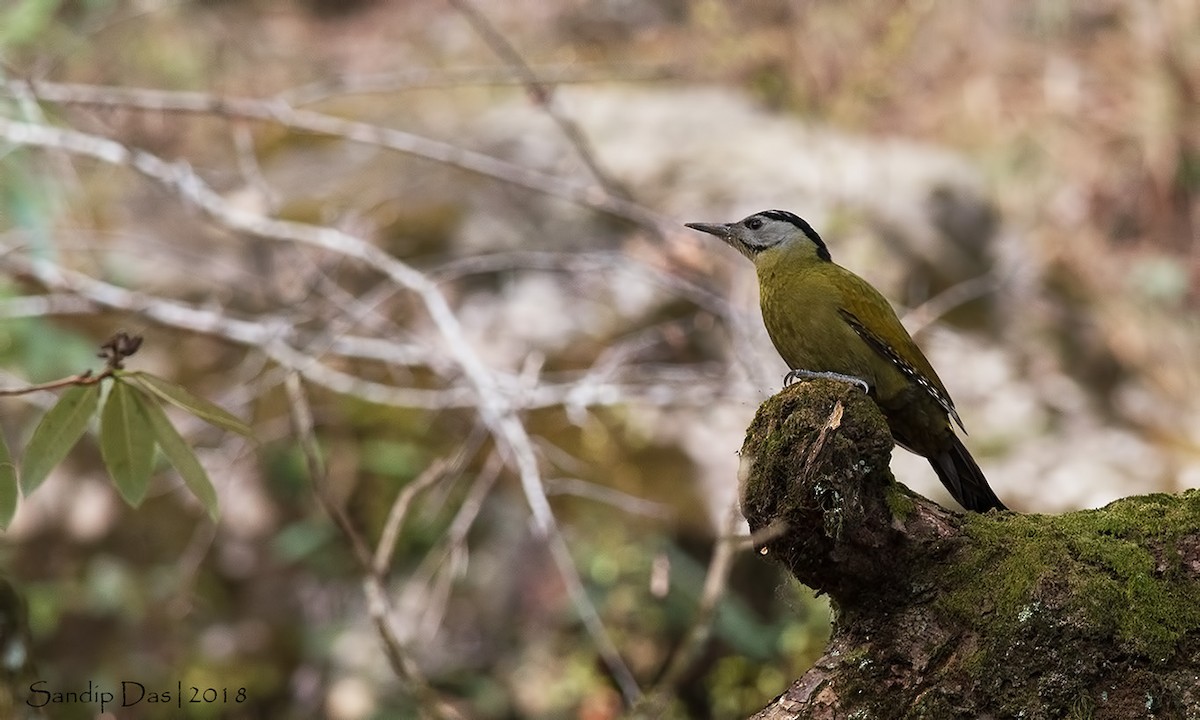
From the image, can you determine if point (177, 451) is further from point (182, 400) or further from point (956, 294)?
point (956, 294)

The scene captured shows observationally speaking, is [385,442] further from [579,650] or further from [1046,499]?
[1046,499]

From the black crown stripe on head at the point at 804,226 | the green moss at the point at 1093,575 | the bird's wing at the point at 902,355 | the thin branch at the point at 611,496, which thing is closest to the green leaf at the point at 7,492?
the green moss at the point at 1093,575

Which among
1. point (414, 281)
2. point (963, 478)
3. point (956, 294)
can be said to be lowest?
point (963, 478)

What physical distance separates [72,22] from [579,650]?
680cm

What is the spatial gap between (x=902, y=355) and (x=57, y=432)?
207 centimetres

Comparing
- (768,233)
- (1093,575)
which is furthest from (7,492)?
(768,233)

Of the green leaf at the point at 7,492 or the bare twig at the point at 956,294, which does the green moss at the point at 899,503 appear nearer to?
the green leaf at the point at 7,492

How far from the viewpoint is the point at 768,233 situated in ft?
10.9

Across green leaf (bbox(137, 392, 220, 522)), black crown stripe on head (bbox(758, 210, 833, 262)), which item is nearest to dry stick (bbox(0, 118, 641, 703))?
black crown stripe on head (bbox(758, 210, 833, 262))

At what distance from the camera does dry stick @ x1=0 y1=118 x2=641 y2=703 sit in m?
4.32

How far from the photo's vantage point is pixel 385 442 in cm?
595

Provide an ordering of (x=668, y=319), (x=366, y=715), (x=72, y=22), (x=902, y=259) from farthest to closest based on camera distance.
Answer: (x=72, y=22), (x=902, y=259), (x=668, y=319), (x=366, y=715)

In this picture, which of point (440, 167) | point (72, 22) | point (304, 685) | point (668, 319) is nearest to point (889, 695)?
point (304, 685)

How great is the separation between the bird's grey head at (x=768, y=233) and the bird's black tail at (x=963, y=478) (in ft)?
2.23
